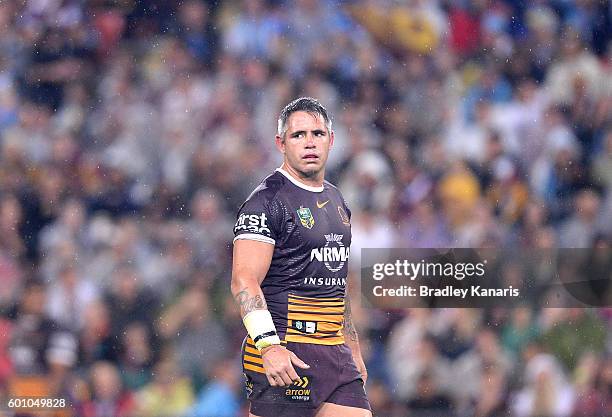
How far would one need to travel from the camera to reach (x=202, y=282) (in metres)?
8.69

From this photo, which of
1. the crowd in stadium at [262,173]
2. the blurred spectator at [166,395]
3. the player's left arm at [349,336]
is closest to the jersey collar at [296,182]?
the player's left arm at [349,336]

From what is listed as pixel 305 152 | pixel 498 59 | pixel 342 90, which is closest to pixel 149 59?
pixel 342 90

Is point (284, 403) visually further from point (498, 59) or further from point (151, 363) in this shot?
point (498, 59)

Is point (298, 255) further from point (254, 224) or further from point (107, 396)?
point (107, 396)

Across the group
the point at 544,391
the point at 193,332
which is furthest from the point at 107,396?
the point at 544,391

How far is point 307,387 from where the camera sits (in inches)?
175

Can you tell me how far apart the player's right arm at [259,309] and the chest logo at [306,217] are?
0.67 feet

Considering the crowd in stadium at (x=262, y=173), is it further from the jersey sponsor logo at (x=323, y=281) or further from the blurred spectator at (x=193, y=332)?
the jersey sponsor logo at (x=323, y=281)

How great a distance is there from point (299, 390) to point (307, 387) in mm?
38

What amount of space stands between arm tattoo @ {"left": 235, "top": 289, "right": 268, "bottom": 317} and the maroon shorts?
0.28 metres

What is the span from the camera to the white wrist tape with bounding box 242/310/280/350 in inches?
166

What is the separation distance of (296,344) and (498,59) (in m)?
5.31

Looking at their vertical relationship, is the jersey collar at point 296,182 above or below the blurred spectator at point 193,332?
above

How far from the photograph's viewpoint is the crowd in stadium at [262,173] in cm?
861
